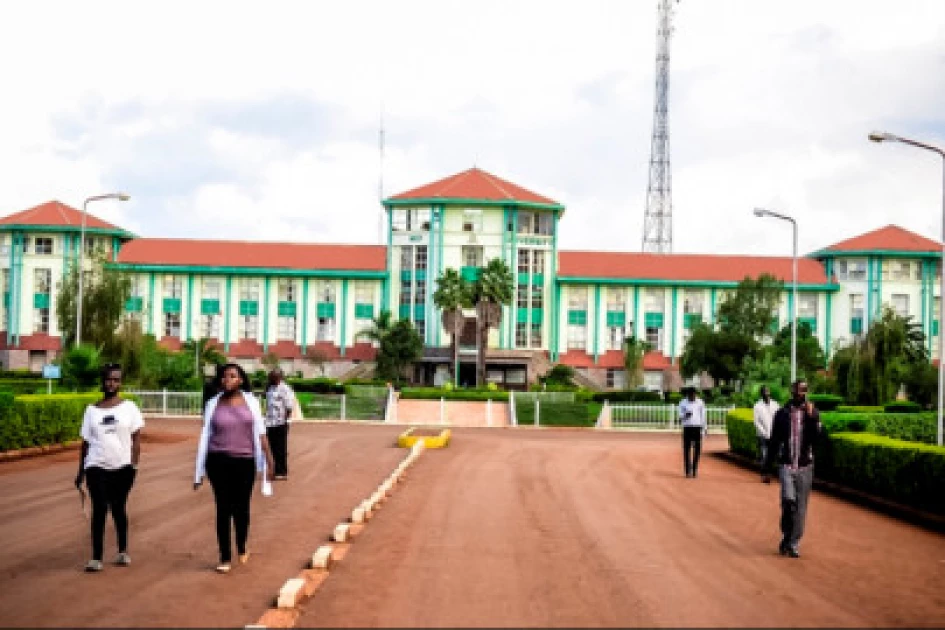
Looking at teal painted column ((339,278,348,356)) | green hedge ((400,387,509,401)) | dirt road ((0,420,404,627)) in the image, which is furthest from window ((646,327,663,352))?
dirt road ((0,420,404,627))

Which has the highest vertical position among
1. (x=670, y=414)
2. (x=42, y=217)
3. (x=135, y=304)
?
(x=42, y=217)

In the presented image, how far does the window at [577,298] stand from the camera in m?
84.1

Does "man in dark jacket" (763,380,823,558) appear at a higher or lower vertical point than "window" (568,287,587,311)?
lower

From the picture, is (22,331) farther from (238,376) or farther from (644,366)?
(238,376)

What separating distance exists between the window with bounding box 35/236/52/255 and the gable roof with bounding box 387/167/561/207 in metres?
23.2

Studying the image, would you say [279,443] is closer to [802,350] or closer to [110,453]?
[110,453]

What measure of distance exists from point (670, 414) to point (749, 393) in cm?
316

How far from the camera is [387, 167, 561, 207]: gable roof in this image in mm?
81625

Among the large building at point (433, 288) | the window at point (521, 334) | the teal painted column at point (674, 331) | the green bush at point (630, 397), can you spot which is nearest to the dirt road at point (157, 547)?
the green bush at point (630, 397)

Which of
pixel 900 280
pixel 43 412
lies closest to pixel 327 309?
pixel 900 280

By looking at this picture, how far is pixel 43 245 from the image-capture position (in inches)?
3346

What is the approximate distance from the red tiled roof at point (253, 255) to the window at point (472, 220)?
636cm

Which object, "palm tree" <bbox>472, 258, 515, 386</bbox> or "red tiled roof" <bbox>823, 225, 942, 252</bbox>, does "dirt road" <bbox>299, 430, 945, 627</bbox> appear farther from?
"red tiled roof" <bbox>823, 225, 942, 252</bbox>

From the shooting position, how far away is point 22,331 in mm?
84438
